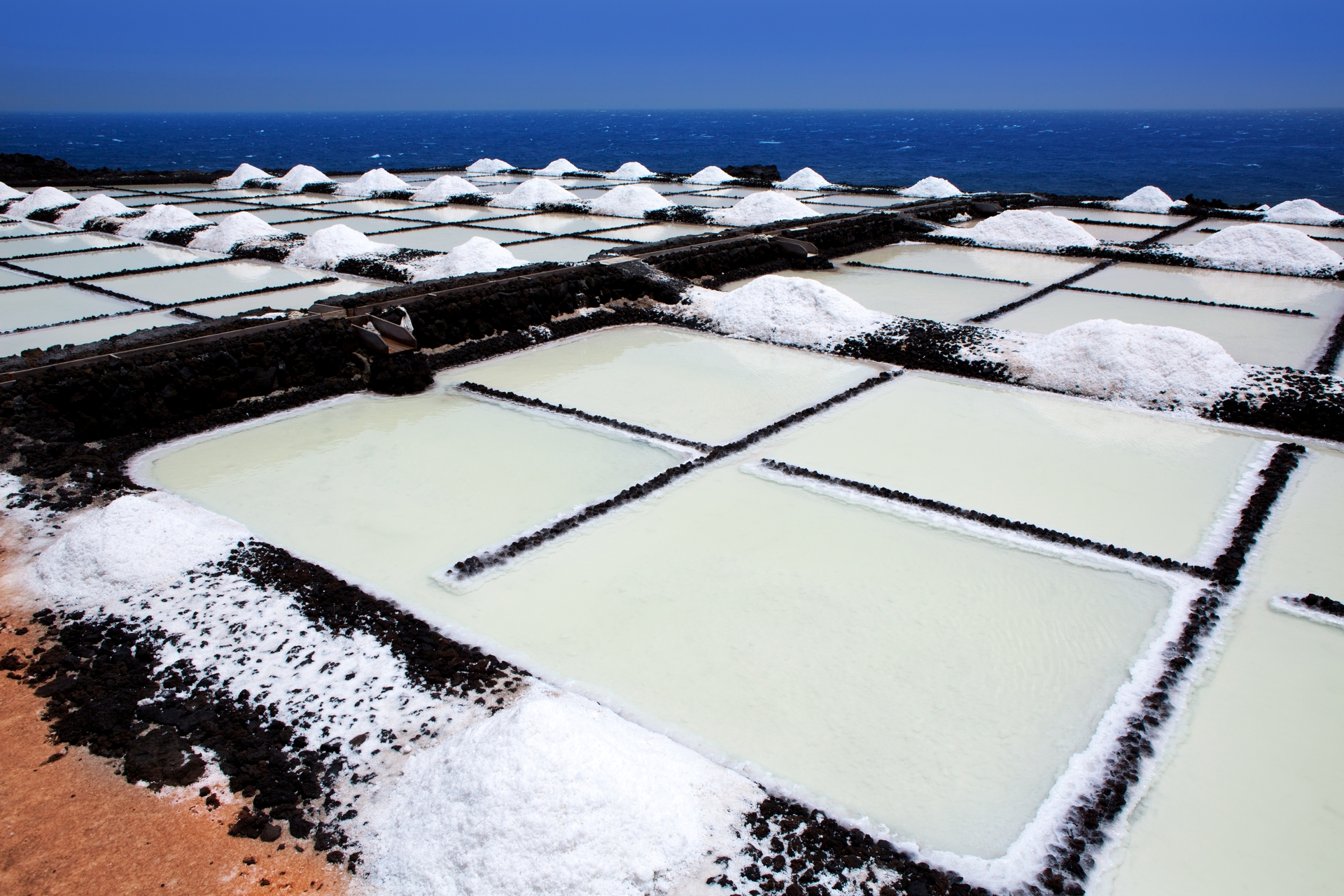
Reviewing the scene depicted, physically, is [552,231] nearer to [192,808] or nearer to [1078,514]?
[1078,514]

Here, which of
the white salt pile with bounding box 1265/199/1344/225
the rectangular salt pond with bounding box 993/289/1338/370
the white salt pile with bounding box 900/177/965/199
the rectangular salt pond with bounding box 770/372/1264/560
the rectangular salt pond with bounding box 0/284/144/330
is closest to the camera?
the rectangular salt pond with bounding box 770/372/1264/560

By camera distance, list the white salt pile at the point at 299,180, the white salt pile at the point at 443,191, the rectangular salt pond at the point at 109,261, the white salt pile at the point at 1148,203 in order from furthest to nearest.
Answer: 1. the white salt pile at the point at 299,180
2. the white salt pile at the point at 443,191
3. the white salt pile at the point at 1148,203
4. the rectangular salt pond at the point at 109,261

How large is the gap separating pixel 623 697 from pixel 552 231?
41.5ft

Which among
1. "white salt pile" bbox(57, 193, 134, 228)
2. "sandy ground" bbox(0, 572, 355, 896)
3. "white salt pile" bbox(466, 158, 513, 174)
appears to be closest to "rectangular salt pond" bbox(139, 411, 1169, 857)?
"sandy ground" bbox(0, 572, 355, 896)

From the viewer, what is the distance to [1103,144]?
69125 millimetres

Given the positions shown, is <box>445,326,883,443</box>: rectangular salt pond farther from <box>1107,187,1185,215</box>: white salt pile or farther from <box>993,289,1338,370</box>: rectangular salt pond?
<box>1107,187,1185,215</box>: white salt pile

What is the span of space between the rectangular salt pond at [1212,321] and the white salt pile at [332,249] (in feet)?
28.0

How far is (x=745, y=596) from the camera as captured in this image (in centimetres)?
392

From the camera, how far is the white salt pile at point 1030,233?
13758 millimetres

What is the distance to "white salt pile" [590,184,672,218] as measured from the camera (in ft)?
55.1

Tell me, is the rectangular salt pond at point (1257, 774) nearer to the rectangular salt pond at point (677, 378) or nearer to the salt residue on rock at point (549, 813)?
the salt residue on rock at point (549, 813)

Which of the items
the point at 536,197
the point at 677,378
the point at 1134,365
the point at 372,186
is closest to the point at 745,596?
the point at 677,378

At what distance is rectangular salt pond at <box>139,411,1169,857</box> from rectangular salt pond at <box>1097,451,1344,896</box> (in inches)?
12.4

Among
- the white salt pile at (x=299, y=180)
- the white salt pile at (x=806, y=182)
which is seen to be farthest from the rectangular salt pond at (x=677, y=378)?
the white salt pile at (x=299, y=180)
